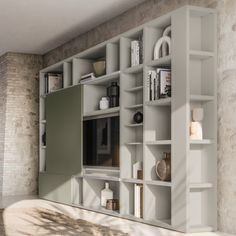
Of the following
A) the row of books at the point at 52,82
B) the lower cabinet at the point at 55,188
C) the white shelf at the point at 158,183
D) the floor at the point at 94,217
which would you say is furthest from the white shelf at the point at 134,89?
the row of books at the point at 52,82

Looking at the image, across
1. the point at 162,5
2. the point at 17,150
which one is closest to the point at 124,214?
the point at 162,5

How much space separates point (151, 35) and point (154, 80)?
1.81ft

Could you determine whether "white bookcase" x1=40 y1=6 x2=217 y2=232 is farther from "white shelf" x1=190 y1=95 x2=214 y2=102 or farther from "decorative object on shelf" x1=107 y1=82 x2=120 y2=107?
"decorative object on shelf" x1=107 y1=82 x2=120 y2=107

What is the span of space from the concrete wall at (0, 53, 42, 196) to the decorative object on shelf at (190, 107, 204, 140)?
17.0ft

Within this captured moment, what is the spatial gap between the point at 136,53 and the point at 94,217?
1997 millimetres

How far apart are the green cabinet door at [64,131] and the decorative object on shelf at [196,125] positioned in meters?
2.51

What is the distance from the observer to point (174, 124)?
499 centimetres

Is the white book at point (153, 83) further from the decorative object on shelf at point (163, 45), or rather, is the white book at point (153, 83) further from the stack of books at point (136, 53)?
the stack of books at point (136, 53)

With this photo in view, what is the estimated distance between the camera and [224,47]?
495 cm

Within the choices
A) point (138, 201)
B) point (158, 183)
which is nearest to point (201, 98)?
point (158, 183)

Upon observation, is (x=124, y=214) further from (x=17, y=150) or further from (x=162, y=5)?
(x=17, y=150)

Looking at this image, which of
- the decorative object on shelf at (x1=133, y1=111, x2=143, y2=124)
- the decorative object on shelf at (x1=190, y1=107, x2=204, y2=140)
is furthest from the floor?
the decorative object on shelf at (x1=133, y1=111, x2=143, y2=124)

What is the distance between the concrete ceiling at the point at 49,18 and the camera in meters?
6.41

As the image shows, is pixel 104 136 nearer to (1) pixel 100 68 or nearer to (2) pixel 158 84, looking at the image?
(1) pixel 100 68
